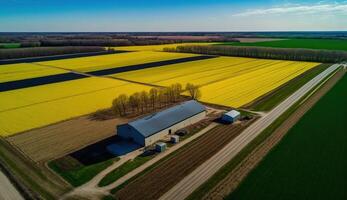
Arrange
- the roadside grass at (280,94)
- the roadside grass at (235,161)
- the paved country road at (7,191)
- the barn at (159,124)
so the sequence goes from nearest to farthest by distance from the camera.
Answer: the paved country road at (7,191) < the roadside grass at (235,161) < the barn at (159,124) < the roadside grass at (280,94)

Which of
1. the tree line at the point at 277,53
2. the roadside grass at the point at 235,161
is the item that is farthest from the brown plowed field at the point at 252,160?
the tree line at the point at 277,53

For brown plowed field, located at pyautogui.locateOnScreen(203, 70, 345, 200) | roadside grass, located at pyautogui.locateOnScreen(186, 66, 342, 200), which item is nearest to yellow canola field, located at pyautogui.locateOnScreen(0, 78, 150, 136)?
roadside grass, located at pyautogui.locateOnScreen(186, 66, 342, 200)

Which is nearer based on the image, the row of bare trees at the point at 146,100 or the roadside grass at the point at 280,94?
the row of bare trees at the point at 146,100

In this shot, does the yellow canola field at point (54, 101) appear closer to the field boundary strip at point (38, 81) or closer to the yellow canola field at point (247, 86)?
the field boundary strip at point (38, 81)

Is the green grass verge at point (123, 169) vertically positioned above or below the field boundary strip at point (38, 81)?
below

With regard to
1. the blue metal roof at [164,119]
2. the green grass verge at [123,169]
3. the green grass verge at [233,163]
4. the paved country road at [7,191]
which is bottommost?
the paved country road at [7,191]

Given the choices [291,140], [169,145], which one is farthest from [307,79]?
[169,145]

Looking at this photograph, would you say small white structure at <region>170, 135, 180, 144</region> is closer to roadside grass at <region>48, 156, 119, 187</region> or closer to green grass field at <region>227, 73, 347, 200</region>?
roadside grass at <region>48, 156, 119, 187</region>

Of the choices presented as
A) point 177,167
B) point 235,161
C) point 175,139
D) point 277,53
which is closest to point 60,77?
point 175,139
